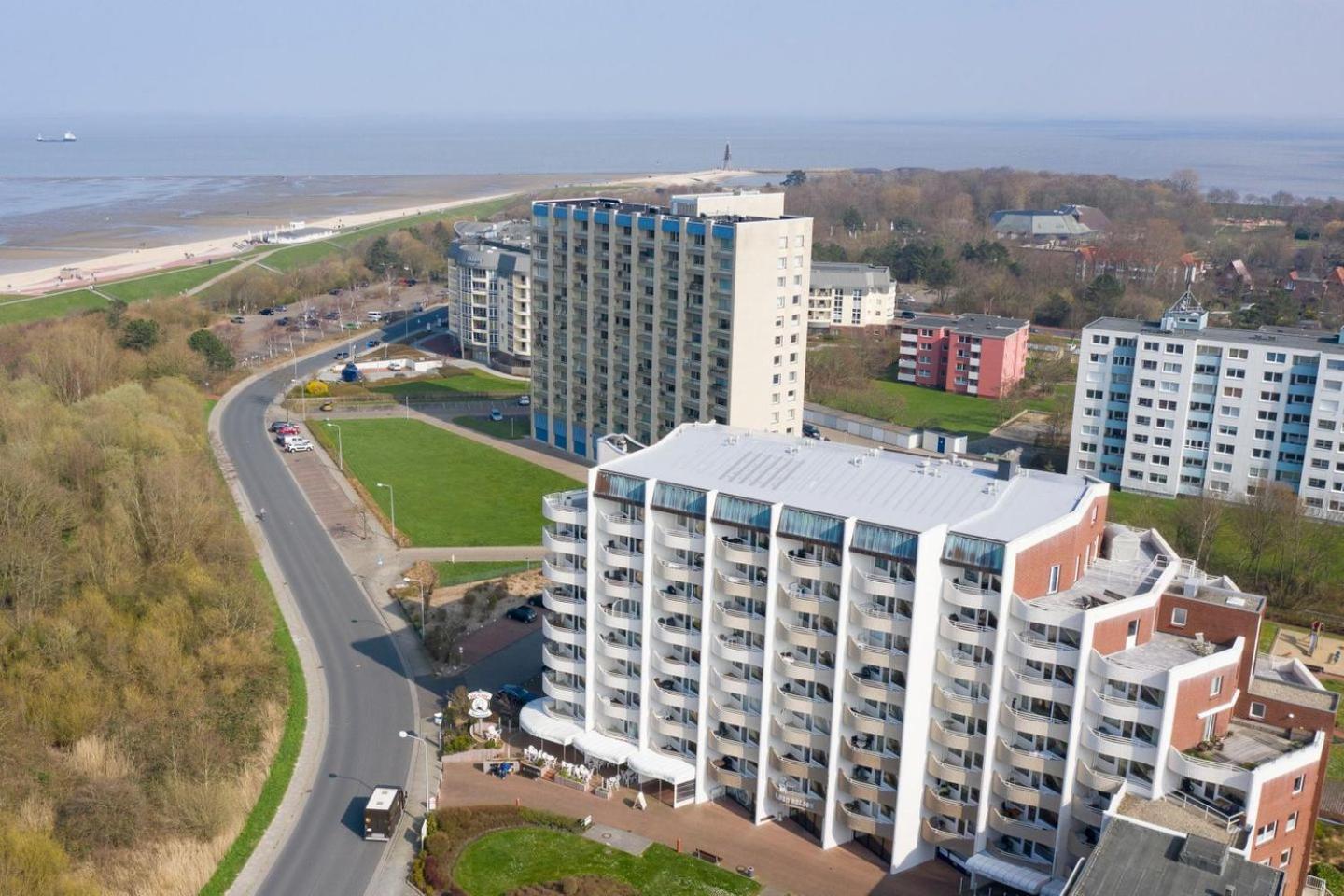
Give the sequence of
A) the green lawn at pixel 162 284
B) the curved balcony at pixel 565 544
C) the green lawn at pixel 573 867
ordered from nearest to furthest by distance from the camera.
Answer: the green lawn at pixel 573 867 < the curved balcony at pixel 565 544 < the green lawn at pixel 162 284

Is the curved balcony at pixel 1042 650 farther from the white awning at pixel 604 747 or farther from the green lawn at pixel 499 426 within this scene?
the green lawn at pixel 499 426

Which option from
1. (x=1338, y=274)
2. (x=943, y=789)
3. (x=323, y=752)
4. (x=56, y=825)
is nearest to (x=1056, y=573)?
(x=943, y=789)

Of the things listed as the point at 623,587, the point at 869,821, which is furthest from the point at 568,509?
the point at 869,821

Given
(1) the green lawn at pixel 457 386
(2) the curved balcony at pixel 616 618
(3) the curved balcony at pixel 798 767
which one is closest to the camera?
(3) the curved balcony at pixel 798 767

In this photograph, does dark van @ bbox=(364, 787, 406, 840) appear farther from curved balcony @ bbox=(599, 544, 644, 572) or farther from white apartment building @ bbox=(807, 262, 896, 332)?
white apartment building @ bbox=(807, 262, 896, 332)

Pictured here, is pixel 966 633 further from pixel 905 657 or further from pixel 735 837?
pixel 735 837

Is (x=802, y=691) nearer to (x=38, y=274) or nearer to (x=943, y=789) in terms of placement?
(x=943, y=789)

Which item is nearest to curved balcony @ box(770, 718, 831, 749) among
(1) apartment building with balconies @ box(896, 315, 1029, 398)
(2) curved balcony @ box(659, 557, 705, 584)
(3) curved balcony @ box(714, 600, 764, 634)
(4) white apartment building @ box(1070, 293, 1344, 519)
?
(3) curved balcony @ box(714, 600, 764, 634)

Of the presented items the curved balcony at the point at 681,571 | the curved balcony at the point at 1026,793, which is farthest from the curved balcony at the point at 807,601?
the curved balcony at the point at 1026,793
